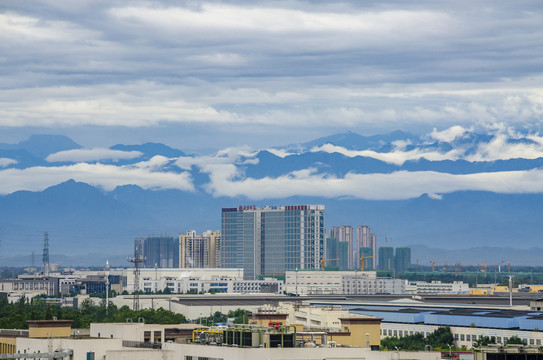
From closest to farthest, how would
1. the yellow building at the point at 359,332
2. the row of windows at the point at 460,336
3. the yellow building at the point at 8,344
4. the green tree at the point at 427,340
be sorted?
the yellow building at the point at 8,344 < the yellow building at the point at 359,332 < the row of windows at the point at 460,336 < the green tree at the point at 427,340

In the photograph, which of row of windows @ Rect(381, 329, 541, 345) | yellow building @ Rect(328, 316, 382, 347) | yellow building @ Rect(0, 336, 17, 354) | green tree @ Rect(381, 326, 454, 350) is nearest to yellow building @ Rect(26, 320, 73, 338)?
yellow building @ Rect(0, 336, 17, 354)

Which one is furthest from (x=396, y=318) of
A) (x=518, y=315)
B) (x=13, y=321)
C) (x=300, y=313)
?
(x=13, y=321)

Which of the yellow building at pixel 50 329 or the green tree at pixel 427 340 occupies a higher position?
the yellow building at pixel 50 329

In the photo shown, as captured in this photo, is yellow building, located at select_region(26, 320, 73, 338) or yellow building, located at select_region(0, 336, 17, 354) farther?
yellow building, located at select_region(0, 336, 17, 354)

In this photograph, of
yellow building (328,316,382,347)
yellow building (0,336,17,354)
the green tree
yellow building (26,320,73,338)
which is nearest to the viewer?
yellow building (26,320,73,338)

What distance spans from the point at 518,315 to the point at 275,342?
120 meters

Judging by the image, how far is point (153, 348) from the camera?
260ft

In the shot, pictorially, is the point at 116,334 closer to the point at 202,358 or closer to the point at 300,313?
the point at 202,358

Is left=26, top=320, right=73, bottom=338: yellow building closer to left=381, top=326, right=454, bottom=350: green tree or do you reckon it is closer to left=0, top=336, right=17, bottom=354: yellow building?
left=0, top=336, right=17, bottom=354: yellow building

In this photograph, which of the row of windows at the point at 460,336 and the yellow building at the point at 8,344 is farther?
the row of windows at the point at 460,336

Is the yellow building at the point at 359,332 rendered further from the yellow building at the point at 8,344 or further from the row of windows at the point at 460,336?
the row of windows at the point at 460,336

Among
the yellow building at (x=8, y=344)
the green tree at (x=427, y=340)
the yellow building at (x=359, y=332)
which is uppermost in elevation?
the yellow building at (x=359, y=332)

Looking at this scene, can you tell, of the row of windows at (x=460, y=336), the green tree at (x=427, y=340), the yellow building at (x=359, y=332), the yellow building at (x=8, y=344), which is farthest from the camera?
the green tree at (x=427, y=340)

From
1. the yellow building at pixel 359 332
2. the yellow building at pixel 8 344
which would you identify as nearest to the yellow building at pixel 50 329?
the yellow building at pixel 8 344
